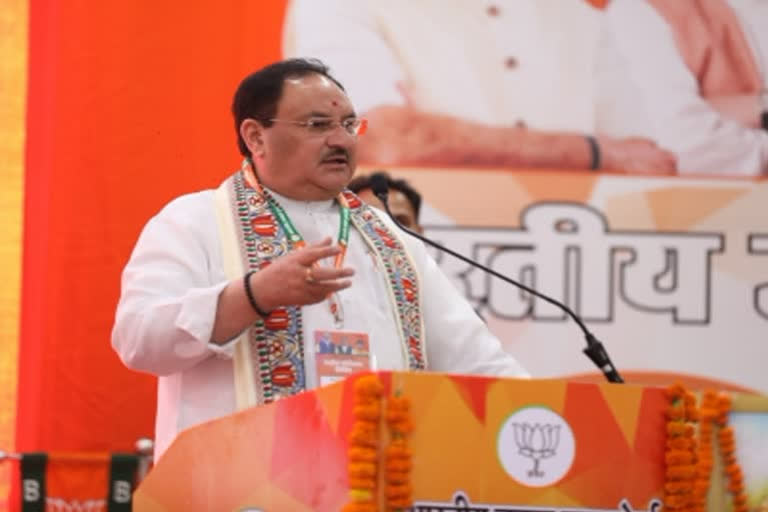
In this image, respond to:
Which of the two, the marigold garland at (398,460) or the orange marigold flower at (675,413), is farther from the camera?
the orange marigold flower at (675,413)

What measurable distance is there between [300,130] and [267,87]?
14 cm

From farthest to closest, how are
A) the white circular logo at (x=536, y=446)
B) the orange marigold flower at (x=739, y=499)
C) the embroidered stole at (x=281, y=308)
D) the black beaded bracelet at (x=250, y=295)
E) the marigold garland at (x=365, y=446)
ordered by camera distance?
the embroidered stole at (x=281, y=308)
the black beaded bracelet at (x=250, y=295)
the orange marigold flower at (x=739, y=499)
the white circular logo at (x=536, y=446)
the marigold garland at (x=365, y=446)

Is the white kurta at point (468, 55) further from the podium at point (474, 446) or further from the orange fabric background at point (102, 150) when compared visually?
the podium at point (474, 446)

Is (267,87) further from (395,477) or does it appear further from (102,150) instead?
(395,477)

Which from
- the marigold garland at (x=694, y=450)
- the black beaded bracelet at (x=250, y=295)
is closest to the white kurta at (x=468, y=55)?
the black beaded bracelet at (x=250, y=295)

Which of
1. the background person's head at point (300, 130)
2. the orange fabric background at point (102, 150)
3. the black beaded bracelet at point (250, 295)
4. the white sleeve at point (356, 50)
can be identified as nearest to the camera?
the black beaded bracelet at point (250, 295)

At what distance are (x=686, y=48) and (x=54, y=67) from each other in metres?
2.57

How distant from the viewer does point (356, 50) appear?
207 inches

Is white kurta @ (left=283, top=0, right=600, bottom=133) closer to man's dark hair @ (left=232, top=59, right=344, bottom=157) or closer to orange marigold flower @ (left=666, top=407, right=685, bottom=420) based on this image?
man's dark hair @ (left=232, top=59, right=344, bottom=157)

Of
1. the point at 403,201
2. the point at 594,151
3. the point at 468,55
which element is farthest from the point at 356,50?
the point at 594,151

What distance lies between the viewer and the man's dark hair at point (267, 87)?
306cm

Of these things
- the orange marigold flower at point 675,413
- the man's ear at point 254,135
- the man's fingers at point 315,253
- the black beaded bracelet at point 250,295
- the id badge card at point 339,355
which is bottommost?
the orange marigold flower at point 675,413

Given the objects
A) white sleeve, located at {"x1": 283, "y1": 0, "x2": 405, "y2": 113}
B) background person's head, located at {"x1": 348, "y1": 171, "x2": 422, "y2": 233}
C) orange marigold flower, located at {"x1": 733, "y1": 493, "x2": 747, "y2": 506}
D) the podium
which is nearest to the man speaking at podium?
the podium

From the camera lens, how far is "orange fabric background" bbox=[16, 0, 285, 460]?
151 inches
